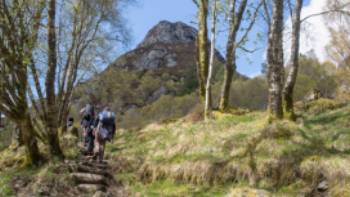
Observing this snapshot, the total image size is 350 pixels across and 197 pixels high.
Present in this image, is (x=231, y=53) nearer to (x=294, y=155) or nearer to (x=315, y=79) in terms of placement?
(x=294, y=155)

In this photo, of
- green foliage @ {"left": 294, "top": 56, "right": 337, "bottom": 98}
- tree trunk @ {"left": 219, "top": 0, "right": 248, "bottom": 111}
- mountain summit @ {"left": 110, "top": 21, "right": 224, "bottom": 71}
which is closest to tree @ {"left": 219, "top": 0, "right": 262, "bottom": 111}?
tree trunk @ {"left": 219, "top": 0, "right": 248, "bottom": 111}

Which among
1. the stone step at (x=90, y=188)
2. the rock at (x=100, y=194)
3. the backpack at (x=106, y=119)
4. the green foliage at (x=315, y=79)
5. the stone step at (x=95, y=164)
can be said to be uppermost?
the green foliage at (x=315, y=79)

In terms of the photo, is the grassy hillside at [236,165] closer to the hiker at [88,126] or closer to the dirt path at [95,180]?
the dirt path at [95,180]

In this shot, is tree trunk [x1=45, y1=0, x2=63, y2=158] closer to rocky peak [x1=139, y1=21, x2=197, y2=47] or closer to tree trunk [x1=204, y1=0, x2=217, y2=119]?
tree trunk [x1=204, y1=0, x2=217, y2=119]

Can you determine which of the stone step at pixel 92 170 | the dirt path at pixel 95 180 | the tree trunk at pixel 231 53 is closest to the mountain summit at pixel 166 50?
the tree trunk at pixel 231 53

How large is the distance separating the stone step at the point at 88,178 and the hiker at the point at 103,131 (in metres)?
2.08

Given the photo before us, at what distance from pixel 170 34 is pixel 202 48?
12780 centimetres

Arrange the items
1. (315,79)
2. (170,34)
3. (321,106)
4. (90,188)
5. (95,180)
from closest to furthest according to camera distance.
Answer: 1. (90,188)
2. (95,180)
3. (321,106)
4. (315,79)
5. (170,34)

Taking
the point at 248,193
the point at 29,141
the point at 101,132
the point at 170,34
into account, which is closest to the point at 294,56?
the point at 248,193

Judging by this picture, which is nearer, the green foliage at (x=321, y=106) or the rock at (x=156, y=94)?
the green foliage at (x=321, y=106)

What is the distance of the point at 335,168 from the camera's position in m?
8.24

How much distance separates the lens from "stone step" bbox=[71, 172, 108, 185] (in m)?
10.6

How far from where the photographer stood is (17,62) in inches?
458

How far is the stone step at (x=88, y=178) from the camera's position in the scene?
1059cm
